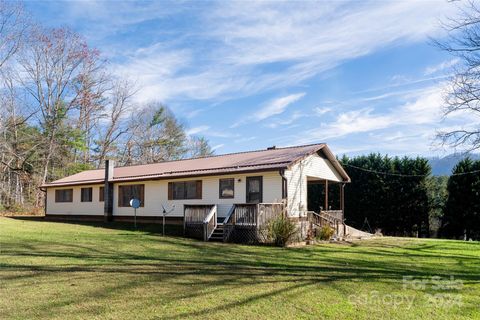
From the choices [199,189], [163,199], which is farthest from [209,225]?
[163,199]

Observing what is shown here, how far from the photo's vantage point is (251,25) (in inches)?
563

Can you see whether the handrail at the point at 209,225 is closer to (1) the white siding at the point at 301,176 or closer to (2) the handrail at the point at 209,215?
(2) the handrail at the point at 209,215

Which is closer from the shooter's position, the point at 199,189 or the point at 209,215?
the point at 209,215

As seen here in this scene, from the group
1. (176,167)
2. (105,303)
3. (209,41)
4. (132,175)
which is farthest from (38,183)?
(105,303)

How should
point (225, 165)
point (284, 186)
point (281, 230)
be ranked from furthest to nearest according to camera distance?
point (225, 165)
point (284, 186)
point (281, 230)

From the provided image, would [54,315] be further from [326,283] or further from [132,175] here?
[132,175]

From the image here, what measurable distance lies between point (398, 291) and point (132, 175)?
60.4 ft

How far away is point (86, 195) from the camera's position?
990 inches

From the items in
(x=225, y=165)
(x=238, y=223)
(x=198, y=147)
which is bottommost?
(x=238, y=223)

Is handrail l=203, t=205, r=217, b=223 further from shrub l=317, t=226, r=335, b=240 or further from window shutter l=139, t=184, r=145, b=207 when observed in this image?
Answer: window shutter l=139, t=184, r=145, b=207

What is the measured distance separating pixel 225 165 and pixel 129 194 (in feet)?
21.9

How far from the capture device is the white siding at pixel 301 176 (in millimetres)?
17016

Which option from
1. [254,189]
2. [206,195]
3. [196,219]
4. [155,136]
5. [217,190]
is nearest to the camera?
[196,219]

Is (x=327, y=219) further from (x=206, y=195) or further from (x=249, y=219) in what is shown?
(x=206, y=195)
